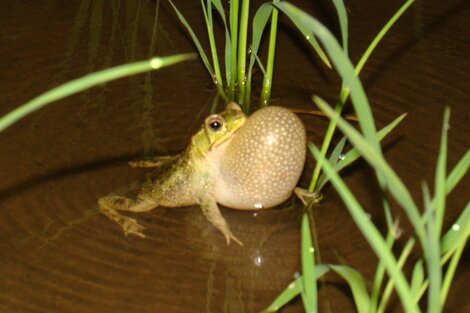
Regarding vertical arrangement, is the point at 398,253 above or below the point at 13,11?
below

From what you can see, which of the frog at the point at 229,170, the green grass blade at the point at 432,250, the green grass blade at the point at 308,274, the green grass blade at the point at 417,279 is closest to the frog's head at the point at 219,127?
the frog at the point at 229,170

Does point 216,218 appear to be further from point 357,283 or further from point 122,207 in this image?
point 357,283

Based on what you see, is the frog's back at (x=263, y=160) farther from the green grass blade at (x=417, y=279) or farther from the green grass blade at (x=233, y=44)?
the green grass blade at (x=417, y=279)

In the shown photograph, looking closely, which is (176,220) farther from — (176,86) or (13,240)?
(176,86)

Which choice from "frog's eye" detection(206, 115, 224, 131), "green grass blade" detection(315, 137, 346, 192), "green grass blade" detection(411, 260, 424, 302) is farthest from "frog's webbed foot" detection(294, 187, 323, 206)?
"green grass blade" detection(411, 260, 424, 302)

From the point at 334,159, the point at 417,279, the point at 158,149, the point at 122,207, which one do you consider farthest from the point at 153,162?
the point at 417,279

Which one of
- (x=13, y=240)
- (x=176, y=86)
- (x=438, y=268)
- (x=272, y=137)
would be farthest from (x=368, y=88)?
(x=438, y=268)

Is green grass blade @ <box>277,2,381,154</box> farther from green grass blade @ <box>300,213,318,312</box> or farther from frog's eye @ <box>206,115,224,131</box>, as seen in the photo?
frog's eye @ <box>206,115,224,131</box>
